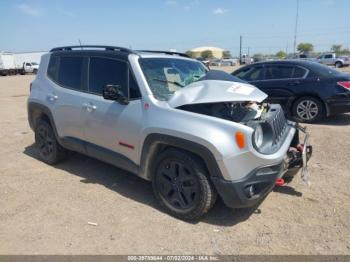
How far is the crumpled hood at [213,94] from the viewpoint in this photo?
3.44 meters

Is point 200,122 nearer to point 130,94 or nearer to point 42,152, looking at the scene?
point 130,94

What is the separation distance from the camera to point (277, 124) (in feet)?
12.6

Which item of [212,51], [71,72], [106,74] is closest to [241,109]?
[106,74]

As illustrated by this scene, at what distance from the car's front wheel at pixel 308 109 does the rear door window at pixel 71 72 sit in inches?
216

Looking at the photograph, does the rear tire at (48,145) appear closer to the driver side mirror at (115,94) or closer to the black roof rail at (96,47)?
the black roof rail at (96,47)

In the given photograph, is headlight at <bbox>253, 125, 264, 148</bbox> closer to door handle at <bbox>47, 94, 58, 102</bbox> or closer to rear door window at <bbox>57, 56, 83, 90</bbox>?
rear door window at <bbox>57, 56, 83, 90</bbox>

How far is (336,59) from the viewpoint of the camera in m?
39.9

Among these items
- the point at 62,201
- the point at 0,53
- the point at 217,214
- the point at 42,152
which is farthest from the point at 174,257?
the point at 0,53

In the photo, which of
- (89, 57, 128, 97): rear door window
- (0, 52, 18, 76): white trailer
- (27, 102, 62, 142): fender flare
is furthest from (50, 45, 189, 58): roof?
(0, 52, 18, 76): white trailer

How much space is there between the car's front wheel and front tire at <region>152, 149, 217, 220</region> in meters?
5.46

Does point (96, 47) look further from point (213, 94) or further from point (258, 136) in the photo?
point (258, 136)

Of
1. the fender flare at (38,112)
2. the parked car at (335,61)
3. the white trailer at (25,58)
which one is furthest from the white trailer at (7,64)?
the fender flare at (38,112)

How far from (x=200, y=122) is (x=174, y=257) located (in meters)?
1.30

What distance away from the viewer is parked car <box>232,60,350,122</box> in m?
7.63
